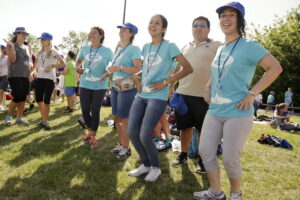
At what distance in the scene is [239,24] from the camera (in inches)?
104

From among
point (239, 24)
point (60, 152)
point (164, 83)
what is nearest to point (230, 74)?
point (239, 24)

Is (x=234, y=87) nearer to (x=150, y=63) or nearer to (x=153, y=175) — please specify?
(x=150, y=63)

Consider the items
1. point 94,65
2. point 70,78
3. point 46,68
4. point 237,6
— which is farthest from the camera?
point 70,78

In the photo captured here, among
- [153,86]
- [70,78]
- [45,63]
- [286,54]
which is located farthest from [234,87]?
[286,54]

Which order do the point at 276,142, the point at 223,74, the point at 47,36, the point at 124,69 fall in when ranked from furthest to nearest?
the point at 276,142
the point at 47,36
the point at 124,69
the point at 223,74

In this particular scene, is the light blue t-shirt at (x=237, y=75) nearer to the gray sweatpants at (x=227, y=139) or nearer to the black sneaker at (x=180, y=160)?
the gray sweatpants at (x=227, y=139)

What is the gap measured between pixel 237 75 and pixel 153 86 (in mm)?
1133

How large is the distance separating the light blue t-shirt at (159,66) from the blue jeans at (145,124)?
0.33 feet

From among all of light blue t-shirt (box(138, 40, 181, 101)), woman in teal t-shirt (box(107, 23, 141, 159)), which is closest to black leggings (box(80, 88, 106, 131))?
woman in teal t-shirt (box(107, 23, 141, 159))

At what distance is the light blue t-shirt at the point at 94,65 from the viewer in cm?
473

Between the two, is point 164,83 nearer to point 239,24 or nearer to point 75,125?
point 239,24

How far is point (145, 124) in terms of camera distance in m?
3.33

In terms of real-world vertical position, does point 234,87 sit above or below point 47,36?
below

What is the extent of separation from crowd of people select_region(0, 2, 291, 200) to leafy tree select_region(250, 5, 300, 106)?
27.3m
